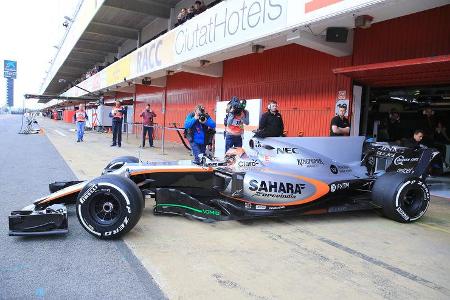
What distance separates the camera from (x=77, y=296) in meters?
2.77

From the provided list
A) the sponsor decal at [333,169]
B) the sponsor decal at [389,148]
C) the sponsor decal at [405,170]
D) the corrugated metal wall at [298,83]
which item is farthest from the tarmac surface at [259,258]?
the corrugated metal wall at [298,83]

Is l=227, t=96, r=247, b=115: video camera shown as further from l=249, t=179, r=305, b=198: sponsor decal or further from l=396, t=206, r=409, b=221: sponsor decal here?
l=396, t=206, r=409, b=221: sponsor decal

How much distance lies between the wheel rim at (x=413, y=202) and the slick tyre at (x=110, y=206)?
3402 millimetres

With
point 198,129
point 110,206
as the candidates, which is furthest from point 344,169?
point 198,129

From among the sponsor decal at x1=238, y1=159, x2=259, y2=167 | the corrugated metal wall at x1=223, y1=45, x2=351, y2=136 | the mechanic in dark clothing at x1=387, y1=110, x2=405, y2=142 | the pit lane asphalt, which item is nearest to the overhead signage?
the corrugated metal wall at x1=223, y1=45, x2=351, y2=136

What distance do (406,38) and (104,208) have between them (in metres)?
6.71

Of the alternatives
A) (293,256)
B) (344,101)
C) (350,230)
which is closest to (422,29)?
(344,101)

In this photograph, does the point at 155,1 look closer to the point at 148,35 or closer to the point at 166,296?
the point at 148,35

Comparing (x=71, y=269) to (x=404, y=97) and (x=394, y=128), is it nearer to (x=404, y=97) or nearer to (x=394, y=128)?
(x=394, y=128)

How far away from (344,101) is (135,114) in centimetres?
1919

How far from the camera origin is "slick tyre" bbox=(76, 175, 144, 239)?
153 inches

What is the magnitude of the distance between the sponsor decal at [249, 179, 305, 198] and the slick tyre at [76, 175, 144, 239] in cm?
135

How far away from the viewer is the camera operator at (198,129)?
308 inches

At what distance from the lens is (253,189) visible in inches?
181
